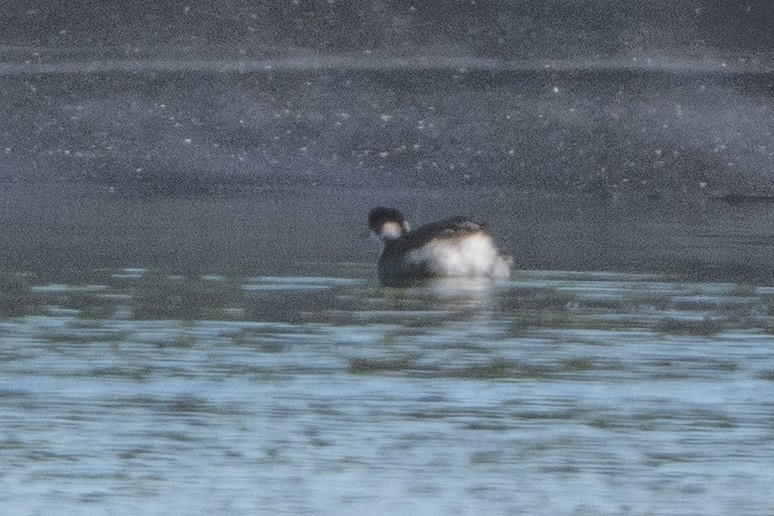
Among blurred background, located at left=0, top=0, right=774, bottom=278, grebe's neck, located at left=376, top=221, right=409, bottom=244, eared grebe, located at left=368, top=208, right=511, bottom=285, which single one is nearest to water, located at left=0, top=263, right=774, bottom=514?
eared grebe, located at left=368, top=208, right=511, bottom=285

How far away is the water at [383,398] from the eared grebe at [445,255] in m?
0.67

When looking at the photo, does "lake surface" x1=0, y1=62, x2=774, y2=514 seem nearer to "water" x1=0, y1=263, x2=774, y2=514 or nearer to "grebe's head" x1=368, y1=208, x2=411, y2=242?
"water" x1=0, y1=263, x2=774, y2=514

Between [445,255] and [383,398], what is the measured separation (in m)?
5.00

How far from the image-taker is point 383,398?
8977 millimetres

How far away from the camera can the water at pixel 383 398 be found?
24.0ft

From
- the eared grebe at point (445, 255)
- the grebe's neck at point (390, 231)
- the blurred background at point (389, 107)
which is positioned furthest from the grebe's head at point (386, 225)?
the blurred background at point (389, 107)

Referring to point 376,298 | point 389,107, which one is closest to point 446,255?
point 376,298

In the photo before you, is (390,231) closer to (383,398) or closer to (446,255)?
(446,255)

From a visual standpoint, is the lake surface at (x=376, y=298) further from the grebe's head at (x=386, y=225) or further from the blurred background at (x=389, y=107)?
the grebe's head at (x=386, y=225)

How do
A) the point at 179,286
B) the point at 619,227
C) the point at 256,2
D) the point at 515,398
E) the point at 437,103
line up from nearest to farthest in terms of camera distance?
the point at 515,398 → the point at 179,286 → the point at 619,227 → the point at 437,103 → the point at 256,2

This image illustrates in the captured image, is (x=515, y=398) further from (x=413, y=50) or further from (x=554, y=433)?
(x=413, y=50)

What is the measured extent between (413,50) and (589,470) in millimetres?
16089

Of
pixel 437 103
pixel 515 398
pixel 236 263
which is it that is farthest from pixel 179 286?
pixel 437 103

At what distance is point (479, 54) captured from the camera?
23.5m
